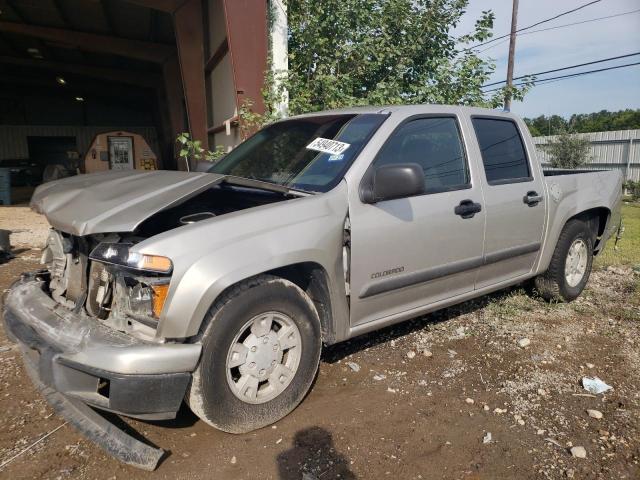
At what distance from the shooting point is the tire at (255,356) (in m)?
2.42

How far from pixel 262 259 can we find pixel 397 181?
0.94 m

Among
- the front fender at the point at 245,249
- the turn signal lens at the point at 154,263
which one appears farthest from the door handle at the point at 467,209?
the turn signal lens at the point at 154,263

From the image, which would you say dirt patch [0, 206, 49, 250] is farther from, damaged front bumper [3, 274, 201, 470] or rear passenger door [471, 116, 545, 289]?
rear passenger door [471, 116, 545, 289]

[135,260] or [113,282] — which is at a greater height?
[135,260]

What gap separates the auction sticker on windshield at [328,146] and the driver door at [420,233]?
247mm

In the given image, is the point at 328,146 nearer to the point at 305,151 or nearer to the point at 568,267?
the point at 305,151

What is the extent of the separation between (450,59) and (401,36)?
0.85 meters

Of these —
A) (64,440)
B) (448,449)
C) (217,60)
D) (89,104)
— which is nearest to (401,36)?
(217,60)

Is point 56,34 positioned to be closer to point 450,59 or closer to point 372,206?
point 450,59

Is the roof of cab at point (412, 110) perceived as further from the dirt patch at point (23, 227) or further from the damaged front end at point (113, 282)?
the dirt patch at point (23, 227)

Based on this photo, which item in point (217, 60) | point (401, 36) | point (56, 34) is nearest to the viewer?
point (401, 36)

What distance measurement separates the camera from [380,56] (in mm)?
7016

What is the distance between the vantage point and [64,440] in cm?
261

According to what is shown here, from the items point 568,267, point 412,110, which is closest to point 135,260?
point 412,110
